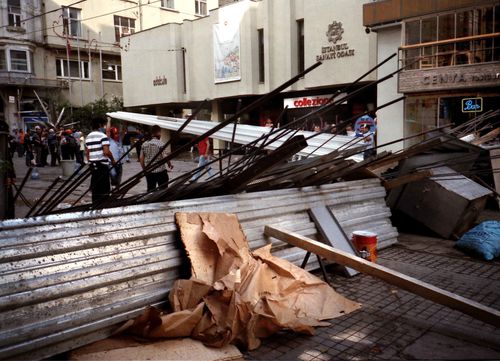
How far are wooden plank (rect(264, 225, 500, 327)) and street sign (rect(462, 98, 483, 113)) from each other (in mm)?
11721

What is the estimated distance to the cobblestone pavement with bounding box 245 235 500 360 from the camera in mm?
2910

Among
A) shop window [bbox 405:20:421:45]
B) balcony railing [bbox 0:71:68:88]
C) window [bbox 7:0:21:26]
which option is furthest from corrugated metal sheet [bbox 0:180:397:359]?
window [bbox 7:0:21:26]

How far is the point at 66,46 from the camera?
109ft

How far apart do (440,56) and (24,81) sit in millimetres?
29696

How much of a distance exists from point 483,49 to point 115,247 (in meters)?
13.8

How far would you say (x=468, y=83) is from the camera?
42.9 feet

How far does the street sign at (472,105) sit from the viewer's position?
43.4ft

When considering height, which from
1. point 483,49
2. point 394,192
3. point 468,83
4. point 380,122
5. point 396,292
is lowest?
point 396,292

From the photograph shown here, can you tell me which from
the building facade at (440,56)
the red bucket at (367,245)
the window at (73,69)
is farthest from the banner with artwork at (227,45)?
the red bucket at (367,245)

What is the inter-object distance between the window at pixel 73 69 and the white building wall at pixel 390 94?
2778 cm

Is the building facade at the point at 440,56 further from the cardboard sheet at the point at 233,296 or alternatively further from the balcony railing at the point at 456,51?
the cardboard sheet at the point at 233,296

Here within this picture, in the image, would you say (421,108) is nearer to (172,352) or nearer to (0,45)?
(172,352)

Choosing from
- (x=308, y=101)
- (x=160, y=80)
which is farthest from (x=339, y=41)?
(x=160, y=80)

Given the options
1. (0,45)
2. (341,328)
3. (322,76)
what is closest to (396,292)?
(341,328)
